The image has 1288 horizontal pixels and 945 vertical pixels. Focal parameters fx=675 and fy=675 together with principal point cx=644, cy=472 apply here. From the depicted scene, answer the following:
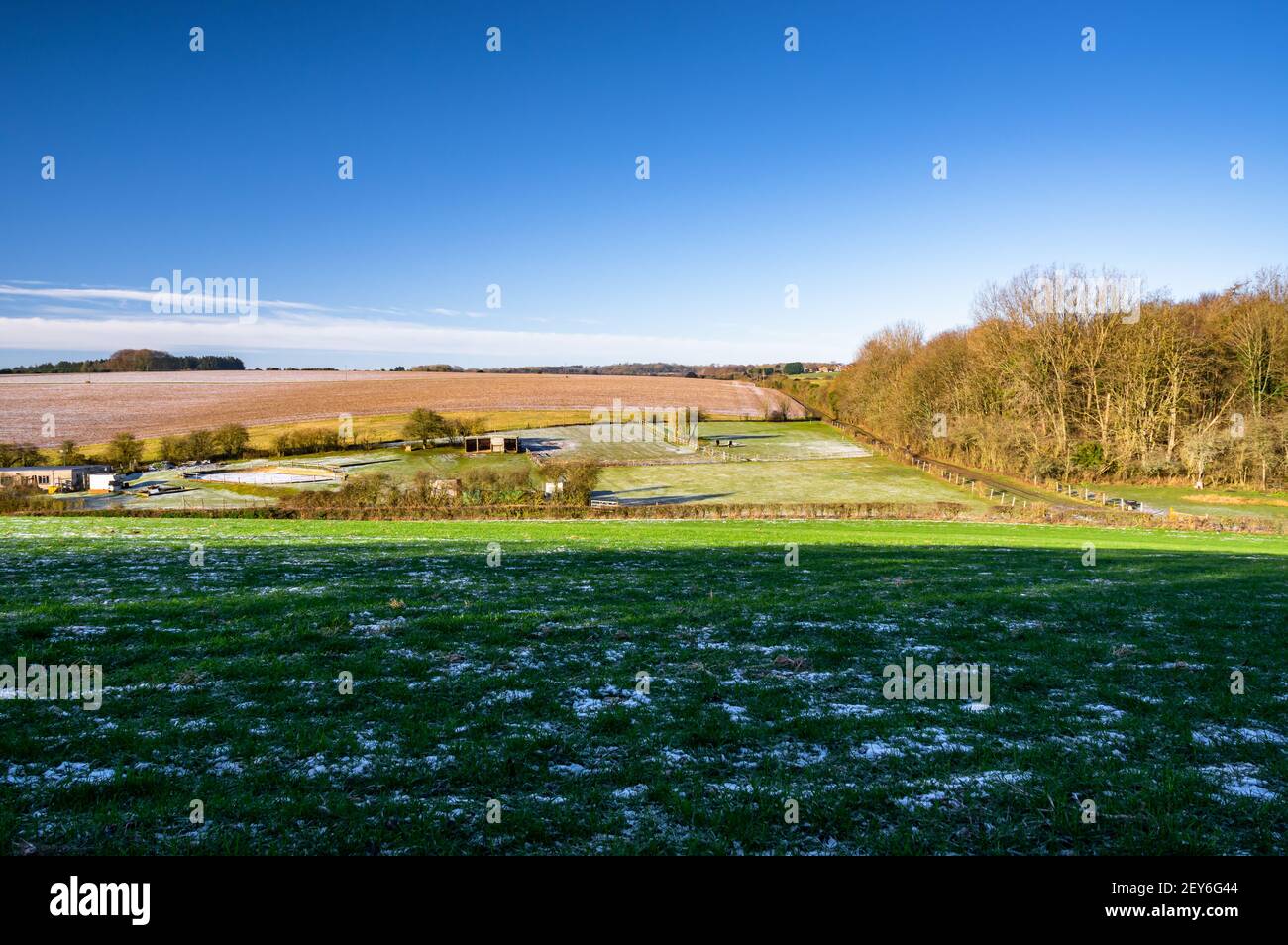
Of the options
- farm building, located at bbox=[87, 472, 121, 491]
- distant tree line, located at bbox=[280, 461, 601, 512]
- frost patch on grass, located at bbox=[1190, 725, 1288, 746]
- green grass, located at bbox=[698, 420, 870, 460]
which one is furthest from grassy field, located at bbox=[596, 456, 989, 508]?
frost patch on grass, located at bbox=[1190, 725, 1288, 746]

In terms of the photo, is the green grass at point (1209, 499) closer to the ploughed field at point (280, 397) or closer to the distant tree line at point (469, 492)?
the distant tree line at point (469, 492)

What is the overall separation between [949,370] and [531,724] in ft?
281

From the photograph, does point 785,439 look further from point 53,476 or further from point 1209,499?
point 53,476

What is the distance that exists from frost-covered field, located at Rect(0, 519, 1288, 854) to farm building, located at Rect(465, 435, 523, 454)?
66579 mm

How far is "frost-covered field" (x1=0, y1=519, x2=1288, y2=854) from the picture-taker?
5.86m

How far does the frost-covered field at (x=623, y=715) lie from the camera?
5855 mm

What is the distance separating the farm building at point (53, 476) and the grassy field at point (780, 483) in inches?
1923

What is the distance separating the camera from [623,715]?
8336 mm

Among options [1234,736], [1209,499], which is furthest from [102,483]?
[1209,499]

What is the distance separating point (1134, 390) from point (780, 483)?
35.1 m

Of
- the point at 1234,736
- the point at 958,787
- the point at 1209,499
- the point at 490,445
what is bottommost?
the point at 1209,499
